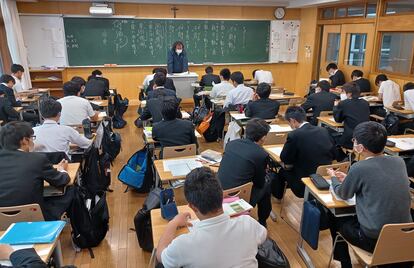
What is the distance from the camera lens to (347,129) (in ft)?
14.6

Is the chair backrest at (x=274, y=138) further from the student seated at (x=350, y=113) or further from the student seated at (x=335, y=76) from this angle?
the student seated at (x=335, y=76)

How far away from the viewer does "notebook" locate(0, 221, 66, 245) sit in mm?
1835

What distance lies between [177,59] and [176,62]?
0.08 meters

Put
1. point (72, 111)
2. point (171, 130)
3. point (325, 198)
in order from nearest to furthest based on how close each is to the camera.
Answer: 1. point (325, 198)
2. point (171, 130)
3. point (72, 111)

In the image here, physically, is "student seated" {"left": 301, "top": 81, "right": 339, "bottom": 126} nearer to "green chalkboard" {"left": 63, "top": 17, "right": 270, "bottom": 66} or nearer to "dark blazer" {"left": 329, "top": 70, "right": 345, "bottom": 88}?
"dark blazer" {"left": 329, "top": 70, "right": 345, "bottom": 88}

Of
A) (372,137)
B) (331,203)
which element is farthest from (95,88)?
(372,137)

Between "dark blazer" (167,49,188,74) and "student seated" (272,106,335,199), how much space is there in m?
5.26

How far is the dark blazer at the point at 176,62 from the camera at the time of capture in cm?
802

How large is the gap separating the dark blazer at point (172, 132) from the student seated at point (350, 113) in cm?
224

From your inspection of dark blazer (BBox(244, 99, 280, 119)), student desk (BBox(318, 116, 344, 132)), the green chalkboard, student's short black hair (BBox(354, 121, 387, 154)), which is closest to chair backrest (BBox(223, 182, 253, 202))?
student's short black hair (BBox(354, 121, 387, 154))

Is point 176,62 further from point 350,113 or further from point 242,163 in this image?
point 242,163

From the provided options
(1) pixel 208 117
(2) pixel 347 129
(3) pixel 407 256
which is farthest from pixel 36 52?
(3) pixel 407 256

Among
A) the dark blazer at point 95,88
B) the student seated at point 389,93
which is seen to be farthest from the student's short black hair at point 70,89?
the student seated at point 389,93

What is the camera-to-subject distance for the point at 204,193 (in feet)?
5.01
